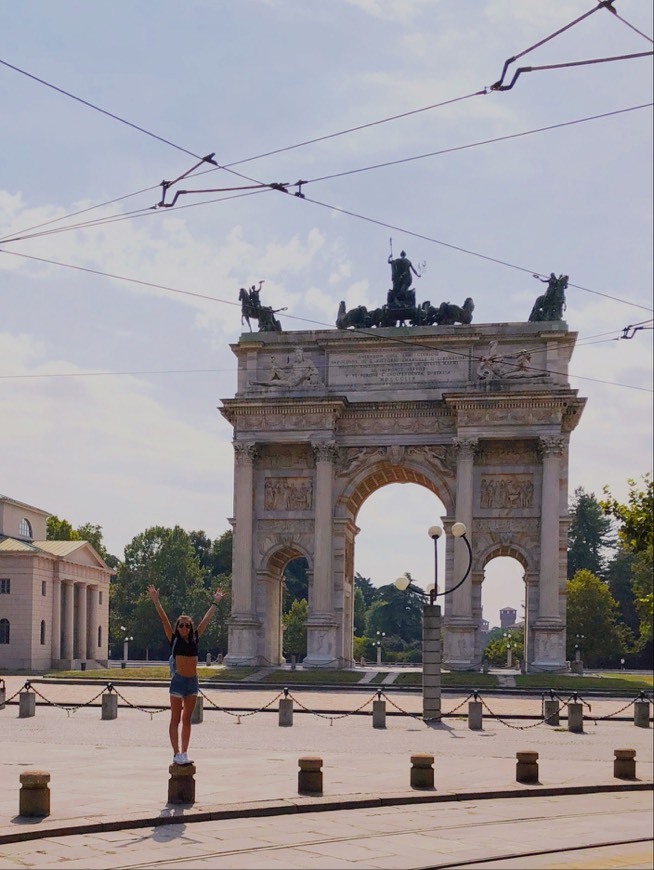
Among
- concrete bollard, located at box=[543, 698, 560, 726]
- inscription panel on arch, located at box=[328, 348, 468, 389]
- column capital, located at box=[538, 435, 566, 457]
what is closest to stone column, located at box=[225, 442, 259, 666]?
inscription panel on arch, located at box=[328, 348, 468, 389]

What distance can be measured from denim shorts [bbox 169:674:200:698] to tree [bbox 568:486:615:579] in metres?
111

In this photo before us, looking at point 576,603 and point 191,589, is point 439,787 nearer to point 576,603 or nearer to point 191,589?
point 576,603

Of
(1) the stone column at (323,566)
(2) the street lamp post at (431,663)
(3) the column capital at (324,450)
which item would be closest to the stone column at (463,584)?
(1) the stone column at (323,566)

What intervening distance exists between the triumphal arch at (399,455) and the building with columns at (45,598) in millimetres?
25063

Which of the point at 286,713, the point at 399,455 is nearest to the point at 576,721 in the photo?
the point at 286,713

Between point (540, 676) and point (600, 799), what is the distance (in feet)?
135

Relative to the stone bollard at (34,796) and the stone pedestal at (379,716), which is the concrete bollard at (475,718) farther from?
→ the stone bollard at (34,796)

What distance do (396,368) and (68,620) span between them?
Result: 38307mm

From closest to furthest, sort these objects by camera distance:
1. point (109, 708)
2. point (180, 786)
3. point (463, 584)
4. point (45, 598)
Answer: point (180, 786) < point (109, 708) < point (463, 584) < point (45, 598)

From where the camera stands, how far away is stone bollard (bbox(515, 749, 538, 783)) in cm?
1889

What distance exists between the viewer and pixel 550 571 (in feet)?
200

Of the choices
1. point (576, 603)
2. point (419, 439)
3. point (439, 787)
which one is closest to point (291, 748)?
point (439, 787)

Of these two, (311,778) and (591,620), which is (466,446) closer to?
(591,620)

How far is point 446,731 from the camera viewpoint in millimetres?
32281
